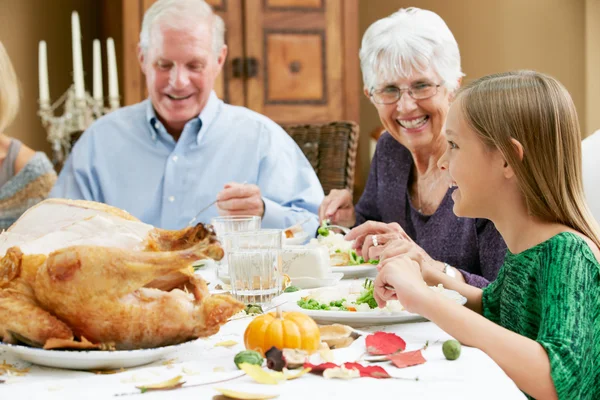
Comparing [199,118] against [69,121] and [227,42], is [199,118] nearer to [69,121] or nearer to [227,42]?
[69,121]

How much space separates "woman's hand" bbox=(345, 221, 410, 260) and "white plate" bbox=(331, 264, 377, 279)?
36mm

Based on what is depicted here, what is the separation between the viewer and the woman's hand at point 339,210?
7.32 ft

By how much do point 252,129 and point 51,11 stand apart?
2124 mm

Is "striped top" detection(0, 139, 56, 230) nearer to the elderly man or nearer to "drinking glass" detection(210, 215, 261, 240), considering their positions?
the elderly man

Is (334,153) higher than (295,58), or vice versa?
(295,58)

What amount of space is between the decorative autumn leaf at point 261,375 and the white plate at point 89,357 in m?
0.12

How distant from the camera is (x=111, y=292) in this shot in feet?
2.76

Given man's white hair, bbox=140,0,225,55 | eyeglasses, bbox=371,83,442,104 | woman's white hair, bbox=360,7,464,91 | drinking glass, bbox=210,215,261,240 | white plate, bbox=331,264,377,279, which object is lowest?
white plate, bbox=331,264,377,279

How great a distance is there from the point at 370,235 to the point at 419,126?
65 cm

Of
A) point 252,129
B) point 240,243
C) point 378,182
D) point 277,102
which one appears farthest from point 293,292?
point 277,102

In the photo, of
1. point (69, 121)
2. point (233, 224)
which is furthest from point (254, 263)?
point (69, 121)

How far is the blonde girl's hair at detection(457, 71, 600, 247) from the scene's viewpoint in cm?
121

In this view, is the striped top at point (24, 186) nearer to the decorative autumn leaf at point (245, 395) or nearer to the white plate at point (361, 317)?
the white plate at point (361, 317)

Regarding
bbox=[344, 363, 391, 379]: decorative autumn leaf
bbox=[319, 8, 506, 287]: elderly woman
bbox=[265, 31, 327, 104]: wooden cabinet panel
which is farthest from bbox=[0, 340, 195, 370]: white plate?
bbox=[265, 31, 327, 104]: wooden cabinet panel
